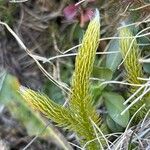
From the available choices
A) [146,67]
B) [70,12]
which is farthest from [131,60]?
[70,12]

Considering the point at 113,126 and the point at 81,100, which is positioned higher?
the point at 81,100

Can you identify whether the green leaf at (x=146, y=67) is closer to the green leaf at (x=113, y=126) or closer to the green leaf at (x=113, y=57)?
the green leaf at (x=113, y=57)

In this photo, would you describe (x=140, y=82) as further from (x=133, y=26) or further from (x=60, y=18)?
(x=60, y=18)

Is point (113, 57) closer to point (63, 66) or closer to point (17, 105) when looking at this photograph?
point (63, 66)

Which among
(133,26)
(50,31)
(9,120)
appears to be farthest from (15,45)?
(133,26)

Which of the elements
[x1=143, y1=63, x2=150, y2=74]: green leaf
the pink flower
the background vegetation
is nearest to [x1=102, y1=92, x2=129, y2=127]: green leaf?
the background vegetation

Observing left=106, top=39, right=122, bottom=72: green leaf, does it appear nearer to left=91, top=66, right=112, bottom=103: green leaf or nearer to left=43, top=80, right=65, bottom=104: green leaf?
left=91, top=66, right=112, bottom=103: green leaf

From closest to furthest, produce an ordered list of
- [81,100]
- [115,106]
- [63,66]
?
[81,100] → [115,106] → [63,66]
